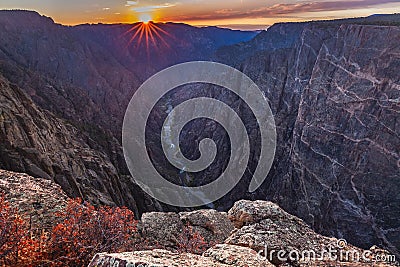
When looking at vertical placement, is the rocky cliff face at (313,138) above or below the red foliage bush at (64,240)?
below

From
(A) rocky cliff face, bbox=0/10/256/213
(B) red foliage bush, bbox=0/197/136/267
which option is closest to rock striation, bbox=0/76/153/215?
(A) rocky cliff face, bbox=0/10/256/213

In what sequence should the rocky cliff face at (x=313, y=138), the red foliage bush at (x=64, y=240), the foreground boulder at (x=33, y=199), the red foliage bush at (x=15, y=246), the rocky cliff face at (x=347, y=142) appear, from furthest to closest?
the rocky cliff face at (x=347, y=142) → the rocky cliff face at (x=313, y=138) → the foreground boulder at (x=33, y=199) → the red foliage bush at (x=64, y=240) → the red foliage bush at (x=15, y=246)

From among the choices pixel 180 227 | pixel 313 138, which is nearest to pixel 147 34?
pixel 313 138

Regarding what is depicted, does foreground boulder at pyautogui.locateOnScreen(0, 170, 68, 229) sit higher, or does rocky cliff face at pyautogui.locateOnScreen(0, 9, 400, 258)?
foreground boulder at pyautogui.locateOnScreen(0, 170, 68, 229)

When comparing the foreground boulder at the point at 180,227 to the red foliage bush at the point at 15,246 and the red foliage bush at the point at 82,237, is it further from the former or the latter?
the red foliage bush at the point at 15,246

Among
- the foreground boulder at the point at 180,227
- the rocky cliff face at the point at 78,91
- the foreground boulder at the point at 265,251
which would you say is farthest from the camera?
the rocky cliff face at the point at 78,91

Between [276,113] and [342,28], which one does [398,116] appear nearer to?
[342,28]

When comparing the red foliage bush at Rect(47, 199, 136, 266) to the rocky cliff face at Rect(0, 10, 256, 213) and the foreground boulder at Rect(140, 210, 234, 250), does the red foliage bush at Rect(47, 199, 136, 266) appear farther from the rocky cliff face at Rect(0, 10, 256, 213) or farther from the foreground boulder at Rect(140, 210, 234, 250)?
the rocky cliff face at Rect(0, 10, 256, 213)

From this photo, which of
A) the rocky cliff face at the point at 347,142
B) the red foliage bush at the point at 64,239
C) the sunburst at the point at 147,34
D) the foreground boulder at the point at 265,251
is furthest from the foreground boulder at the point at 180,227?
the sunburst at the point at 147,34

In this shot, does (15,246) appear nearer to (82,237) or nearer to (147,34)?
(82,237)

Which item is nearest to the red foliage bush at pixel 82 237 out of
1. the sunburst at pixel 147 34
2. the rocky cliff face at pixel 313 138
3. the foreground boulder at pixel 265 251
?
the foreground boulder at pixel 265 251

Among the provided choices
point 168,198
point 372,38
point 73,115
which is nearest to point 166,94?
point 73,115

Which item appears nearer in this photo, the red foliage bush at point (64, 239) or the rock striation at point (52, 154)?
the red foliage bush at point (64, 239)

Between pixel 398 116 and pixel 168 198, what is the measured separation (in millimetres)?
26825
